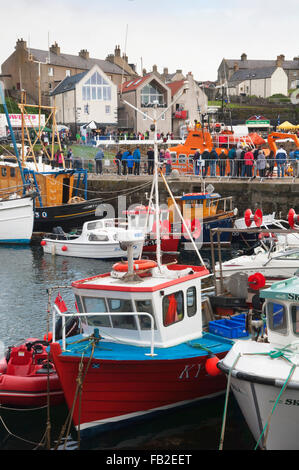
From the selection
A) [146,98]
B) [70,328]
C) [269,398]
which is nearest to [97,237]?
[70,328]

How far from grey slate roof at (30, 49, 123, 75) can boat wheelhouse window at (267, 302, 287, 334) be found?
53.2m

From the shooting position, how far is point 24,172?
29.4m

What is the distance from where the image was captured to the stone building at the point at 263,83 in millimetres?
74625

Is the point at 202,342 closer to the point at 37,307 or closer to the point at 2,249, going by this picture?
the point at 37,307

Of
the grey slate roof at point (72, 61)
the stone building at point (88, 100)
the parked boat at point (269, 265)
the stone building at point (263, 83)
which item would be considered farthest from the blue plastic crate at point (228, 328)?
the stone building at point (263, 83)

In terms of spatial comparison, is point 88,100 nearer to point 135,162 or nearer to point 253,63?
point 135,162

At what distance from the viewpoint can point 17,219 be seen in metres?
27.6

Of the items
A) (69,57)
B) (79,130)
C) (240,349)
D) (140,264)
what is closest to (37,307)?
(140,264)

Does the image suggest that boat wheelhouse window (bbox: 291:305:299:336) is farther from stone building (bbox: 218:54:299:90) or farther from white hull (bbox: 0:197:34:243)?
stone building (bbox: 218:54:299:90)

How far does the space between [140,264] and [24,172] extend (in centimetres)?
1910

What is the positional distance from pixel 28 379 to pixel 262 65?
7810cm

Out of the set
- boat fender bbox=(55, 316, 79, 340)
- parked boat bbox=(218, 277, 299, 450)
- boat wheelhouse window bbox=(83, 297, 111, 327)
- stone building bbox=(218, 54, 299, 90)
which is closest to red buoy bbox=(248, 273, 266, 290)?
parked boat bbox=(218, 277, 299, 450)

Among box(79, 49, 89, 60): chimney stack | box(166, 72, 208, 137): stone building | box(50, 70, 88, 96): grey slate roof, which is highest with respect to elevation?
box(79, 49, 89, 60): chimney stack

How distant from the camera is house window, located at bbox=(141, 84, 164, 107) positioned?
52844mm
